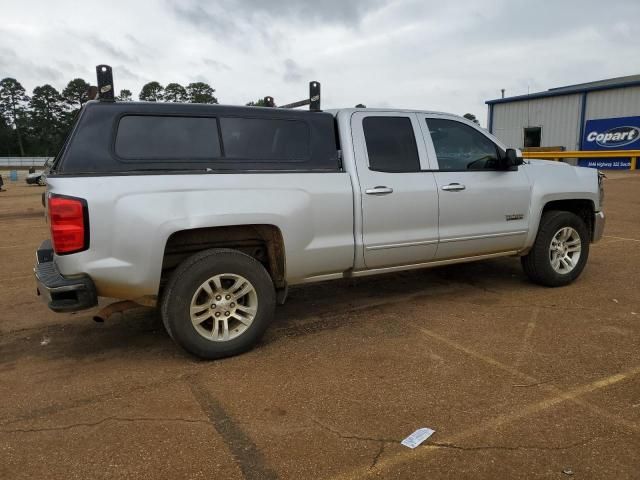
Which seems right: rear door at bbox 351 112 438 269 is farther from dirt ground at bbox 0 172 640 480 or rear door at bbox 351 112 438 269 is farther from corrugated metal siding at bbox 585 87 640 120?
corrugated metal siding at bbox 585 87 640 120

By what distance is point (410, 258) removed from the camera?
4.86 m

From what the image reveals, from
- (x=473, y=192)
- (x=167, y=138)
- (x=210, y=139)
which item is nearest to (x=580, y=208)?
(x=473, y=192)

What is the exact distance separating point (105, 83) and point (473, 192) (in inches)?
134

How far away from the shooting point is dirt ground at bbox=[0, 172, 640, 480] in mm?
2650

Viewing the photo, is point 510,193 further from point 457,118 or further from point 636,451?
point 636,451

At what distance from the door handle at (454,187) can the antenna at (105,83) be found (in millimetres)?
2974

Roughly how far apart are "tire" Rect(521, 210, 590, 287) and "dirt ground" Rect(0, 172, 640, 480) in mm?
243

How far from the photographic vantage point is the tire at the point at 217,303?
375cm

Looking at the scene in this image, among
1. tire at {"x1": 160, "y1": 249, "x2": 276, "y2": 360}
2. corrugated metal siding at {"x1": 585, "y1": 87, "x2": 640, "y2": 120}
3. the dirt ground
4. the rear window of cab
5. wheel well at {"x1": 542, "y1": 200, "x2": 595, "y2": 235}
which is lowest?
the dirt ground

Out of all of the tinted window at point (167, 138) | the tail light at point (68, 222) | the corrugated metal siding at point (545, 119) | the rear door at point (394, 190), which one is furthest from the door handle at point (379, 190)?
the corrugated metal siding at point (545, 119)

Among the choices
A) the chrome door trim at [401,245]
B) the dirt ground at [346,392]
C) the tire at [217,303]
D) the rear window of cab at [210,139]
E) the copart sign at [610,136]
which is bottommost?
the dirt ground at [346,392]

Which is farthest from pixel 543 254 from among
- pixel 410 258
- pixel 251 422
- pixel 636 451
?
pixel 251 422

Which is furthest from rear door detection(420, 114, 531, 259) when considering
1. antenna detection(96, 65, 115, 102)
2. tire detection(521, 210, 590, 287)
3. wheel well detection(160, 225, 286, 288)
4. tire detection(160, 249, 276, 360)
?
antenna detection(96, 65, 115, 102)

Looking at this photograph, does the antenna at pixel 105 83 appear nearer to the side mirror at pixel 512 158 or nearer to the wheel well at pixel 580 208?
the side mirror at pixel 512 158
